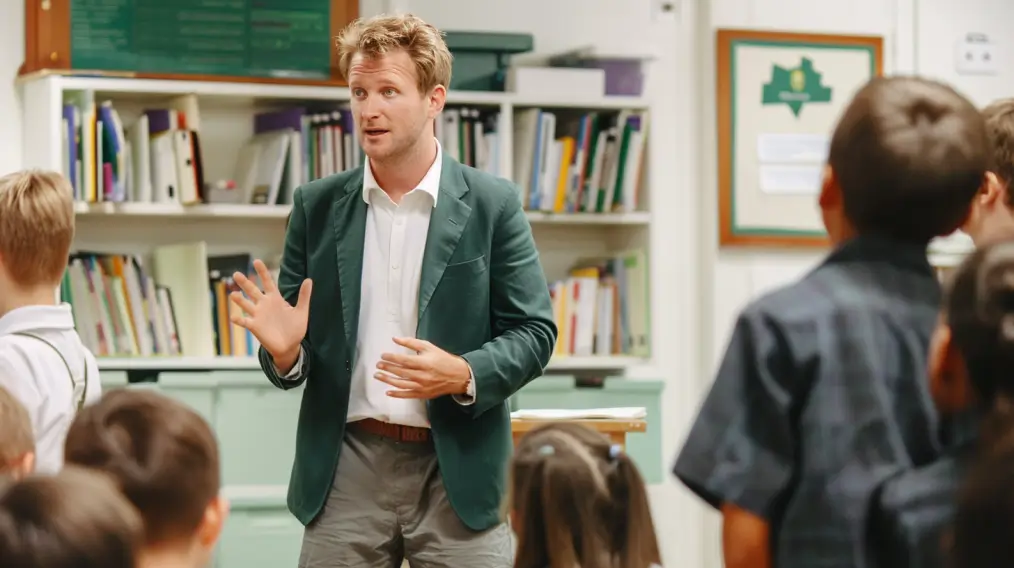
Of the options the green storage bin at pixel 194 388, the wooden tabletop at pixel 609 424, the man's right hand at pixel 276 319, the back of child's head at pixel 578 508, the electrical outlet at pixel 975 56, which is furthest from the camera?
the electrical outlet at pixel 975 56

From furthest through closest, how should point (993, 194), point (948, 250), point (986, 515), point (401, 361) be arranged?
point (948, 250) < point (401, 361) < point (993, 194) < point (986, 515)

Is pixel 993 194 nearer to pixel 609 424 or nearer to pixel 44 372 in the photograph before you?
pixel 609 424

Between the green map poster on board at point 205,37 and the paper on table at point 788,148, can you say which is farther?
the paper on table at point 788,148

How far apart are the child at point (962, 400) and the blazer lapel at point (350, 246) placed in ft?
3.95

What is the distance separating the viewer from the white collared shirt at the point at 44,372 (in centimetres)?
214

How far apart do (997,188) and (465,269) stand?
2.87ft

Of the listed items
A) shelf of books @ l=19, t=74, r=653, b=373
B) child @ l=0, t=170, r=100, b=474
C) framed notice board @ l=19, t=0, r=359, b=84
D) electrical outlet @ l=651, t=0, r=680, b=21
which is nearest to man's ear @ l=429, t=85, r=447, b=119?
child @ l=0, t=170, r=100, b=474

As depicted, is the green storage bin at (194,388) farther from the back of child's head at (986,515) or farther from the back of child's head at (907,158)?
the back of child's head at (986,515)

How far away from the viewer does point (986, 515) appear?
1.16 metres

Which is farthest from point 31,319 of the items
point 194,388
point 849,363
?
point 194,388

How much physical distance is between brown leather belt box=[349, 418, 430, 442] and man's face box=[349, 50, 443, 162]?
46 cm

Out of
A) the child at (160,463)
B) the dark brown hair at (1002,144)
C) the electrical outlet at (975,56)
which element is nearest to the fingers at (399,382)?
the child at (160,463)

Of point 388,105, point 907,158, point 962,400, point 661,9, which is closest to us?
point 962,400

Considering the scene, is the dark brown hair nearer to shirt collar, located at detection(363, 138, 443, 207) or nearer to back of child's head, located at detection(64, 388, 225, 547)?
shirt collar, located at detection(363, 138, 443, 207)
